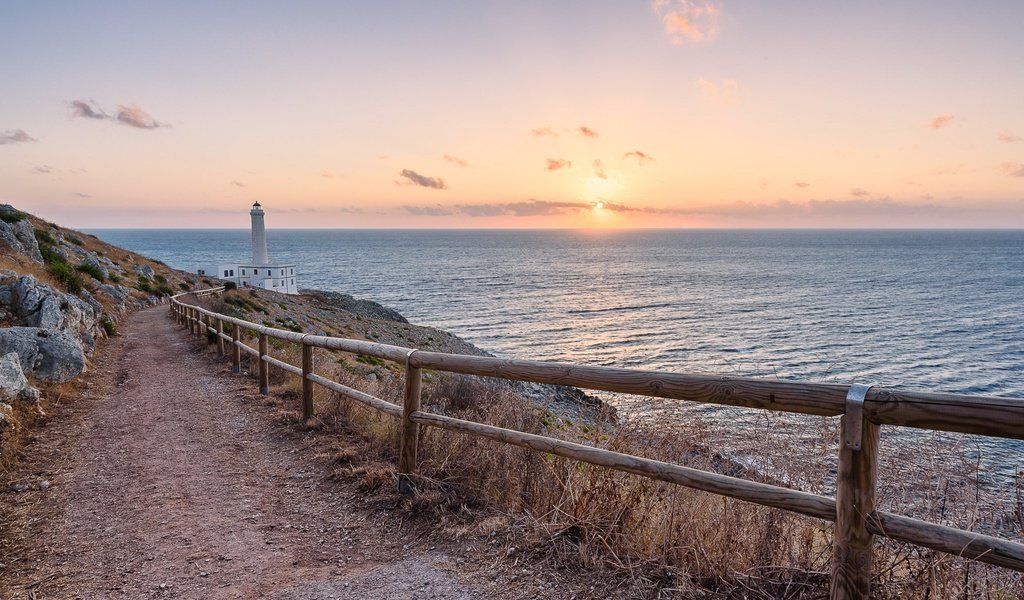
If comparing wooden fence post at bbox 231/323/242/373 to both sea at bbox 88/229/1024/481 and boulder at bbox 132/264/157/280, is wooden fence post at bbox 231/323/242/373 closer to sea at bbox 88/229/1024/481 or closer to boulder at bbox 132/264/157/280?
sea at bbox 88/229/1024/481

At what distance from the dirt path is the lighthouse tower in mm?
65379

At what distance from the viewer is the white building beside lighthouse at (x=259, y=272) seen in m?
63.2

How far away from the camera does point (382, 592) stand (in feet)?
12.2

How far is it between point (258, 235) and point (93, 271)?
4519cm

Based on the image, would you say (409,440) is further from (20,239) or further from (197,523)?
(20,239)

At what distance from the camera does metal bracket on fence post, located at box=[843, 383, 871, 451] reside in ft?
8.56

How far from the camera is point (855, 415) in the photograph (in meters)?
2.62

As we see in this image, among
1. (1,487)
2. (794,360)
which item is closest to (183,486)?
(1,487)

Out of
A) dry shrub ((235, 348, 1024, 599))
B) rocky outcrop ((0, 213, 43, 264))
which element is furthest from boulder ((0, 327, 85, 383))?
rocky outcrop ((0, 213, 43, 264))

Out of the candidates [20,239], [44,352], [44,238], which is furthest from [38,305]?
[44,238]

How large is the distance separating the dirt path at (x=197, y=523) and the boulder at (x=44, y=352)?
1.69 m

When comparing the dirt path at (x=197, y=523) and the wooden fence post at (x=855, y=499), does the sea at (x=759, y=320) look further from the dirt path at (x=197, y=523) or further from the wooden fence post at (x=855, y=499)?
the dirt path at (x=197, y=523)

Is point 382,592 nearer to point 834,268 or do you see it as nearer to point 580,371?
point 580,371

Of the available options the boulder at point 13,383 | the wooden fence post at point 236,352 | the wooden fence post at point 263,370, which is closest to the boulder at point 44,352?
the boulder at point 13,383
